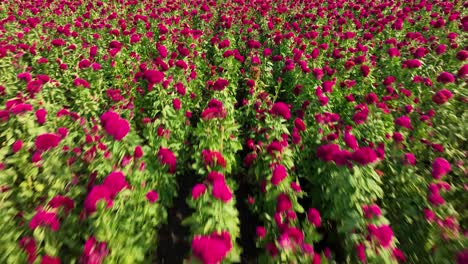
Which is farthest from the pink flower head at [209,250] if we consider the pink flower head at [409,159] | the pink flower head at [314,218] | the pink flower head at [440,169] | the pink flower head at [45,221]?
the pink flower head at [409,159]

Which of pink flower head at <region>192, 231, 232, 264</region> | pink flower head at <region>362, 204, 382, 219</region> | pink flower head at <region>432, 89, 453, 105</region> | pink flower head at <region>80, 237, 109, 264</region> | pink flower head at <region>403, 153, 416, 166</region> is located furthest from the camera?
pink flower head at <region>432, 89, 453, 105</region>

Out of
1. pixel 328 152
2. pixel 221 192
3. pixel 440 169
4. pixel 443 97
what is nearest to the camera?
pixel 221 192

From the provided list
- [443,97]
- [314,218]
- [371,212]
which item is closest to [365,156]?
[371,212]

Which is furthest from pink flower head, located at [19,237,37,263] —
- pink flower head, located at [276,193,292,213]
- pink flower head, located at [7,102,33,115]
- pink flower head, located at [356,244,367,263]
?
pink flower head, located at [356,244,367,263]

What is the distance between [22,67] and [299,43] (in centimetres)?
607

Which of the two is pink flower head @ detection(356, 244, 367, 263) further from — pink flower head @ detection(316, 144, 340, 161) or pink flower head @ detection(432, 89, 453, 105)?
pink flower head @ detection(432, 89, 453, 105)

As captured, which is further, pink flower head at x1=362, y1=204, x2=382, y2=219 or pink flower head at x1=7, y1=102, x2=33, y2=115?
pink flower head at x1=7, y1=102, x2=33, y2=115

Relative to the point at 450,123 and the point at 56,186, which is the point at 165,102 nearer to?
the point at 56,186

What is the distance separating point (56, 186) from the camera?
3.00 metres

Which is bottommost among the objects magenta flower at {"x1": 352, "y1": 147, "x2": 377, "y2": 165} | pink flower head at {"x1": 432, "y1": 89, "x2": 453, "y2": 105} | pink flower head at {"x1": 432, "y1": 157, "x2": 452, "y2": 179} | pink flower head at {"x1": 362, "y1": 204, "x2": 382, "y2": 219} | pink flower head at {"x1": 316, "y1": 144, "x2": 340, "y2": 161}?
pink flower head at {"x1": 362, "y1": 204, "x2": 382, "y2": 219}

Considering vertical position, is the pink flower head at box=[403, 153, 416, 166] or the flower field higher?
the pink flower head at box=[403, 153, 416, 166]

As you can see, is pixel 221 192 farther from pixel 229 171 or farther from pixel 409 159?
pixel 409 159

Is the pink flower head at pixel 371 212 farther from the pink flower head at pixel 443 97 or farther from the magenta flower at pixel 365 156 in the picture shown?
the pink flower head at pixel 443 97

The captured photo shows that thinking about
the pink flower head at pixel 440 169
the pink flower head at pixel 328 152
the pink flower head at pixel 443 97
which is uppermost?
the pink flower head at pixel 443 97
